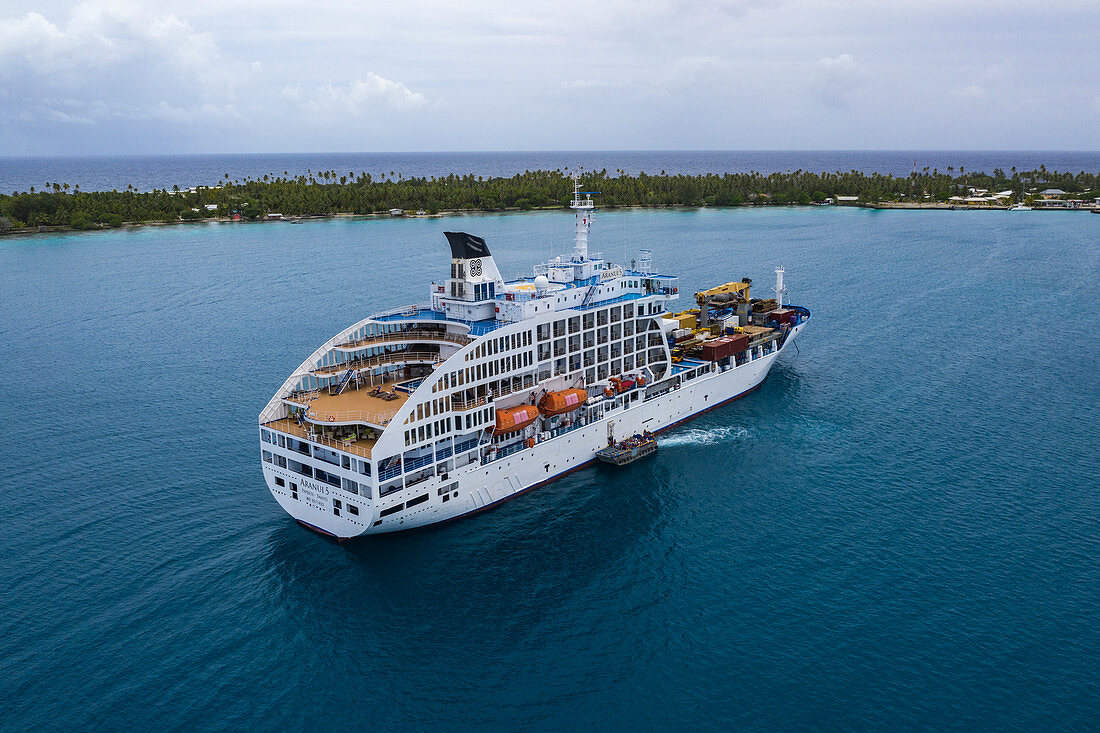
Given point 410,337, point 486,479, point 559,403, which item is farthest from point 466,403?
point 410,337

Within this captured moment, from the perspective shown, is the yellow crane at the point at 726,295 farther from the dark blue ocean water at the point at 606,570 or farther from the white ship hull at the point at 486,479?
the white ship hull at the point at 486,479

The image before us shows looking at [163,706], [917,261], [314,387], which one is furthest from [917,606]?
[917,261]

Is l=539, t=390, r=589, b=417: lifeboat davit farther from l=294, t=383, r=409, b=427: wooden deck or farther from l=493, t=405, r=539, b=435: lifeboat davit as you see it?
l=294, t=383, r=409, b=427: wooden deck

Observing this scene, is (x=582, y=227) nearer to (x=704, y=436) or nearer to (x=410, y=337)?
(x=410, y=337)

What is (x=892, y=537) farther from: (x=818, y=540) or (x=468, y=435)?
(x=468, y=435)

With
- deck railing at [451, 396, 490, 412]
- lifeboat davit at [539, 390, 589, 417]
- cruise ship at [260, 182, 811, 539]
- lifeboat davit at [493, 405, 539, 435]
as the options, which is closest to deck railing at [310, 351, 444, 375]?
cruise ship at [260, 182, 811, 539]
